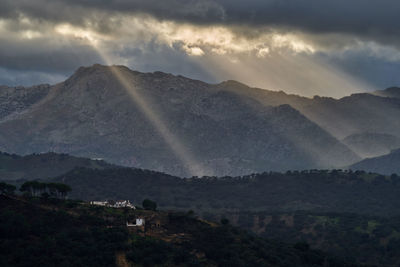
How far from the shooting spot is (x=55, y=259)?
198 m

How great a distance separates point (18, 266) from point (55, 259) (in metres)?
12.3

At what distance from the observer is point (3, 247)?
199 m

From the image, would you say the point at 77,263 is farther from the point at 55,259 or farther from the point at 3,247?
the point at 3,247

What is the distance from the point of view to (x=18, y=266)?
188625mm

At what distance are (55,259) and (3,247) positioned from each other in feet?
48.5

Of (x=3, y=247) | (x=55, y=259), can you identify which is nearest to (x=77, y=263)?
(x=55, y=259)

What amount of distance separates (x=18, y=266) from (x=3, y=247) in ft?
41.6

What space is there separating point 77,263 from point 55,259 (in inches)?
247
